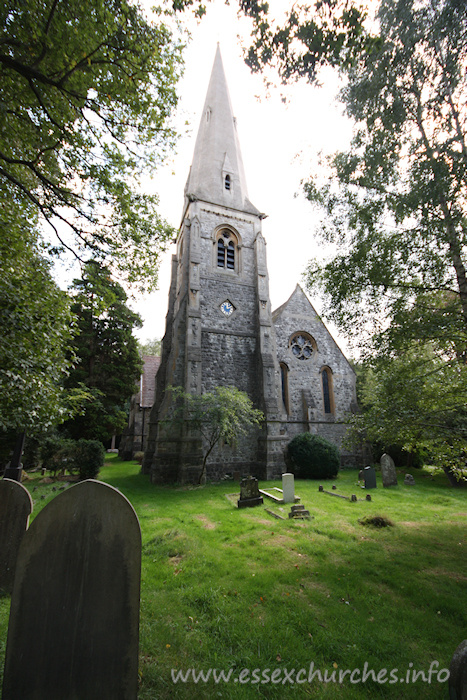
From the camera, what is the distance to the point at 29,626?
1961mm

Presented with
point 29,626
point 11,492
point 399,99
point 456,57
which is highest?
point 399,99

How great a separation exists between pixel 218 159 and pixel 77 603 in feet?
73.9

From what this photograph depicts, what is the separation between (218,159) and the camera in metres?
19.4

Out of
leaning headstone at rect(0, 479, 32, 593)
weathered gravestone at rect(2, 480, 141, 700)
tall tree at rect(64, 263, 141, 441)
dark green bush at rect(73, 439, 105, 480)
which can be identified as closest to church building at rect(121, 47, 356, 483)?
dark green bush at rect(73, 439, 105, 480)

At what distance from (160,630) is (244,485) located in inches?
233

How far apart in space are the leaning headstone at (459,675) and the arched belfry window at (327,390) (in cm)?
1545

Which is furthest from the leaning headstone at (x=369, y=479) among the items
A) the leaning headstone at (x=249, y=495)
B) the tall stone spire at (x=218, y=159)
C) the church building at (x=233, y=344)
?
the tall stone spire at (x=218, y=159)

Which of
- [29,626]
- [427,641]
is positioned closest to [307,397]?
[427,641]

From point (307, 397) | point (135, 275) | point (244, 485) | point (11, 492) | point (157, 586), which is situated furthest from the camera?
point (307, 397)

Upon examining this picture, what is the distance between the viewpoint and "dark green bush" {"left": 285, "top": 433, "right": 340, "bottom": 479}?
13.7 meters

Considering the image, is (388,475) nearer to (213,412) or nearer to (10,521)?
(213,412)

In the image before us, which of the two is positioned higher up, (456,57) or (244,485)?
(456,57)

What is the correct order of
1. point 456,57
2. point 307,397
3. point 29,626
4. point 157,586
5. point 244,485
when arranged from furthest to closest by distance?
point 307,397 → point 244,485 → point 456,57 → point 157,586 → point 29,626

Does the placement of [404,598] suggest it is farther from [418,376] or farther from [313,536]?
[418,376]
